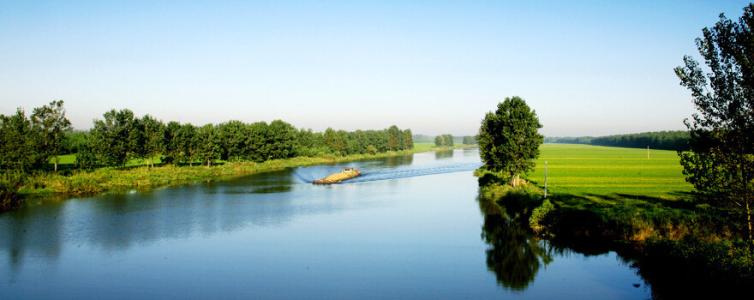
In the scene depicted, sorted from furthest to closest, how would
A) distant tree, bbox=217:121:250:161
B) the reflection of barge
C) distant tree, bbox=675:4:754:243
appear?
distant tree, bbox=217:121:250:161
the reflection of barge
distant tree, bbox=675:4:754:243

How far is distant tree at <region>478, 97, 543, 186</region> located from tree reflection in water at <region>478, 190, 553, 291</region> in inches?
503

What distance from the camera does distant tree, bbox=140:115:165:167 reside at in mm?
73938

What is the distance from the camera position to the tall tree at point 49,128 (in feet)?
204

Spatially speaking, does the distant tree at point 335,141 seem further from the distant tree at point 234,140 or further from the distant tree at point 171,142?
the distant tree at point 171,142

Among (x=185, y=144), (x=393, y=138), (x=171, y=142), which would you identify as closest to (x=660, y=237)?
(x=171, y=142)

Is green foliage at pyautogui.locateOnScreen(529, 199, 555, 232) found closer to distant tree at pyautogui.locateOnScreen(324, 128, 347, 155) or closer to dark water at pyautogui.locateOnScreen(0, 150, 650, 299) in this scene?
dark water at pyautogui.locateOnScreen(0, 150, 650, 299)

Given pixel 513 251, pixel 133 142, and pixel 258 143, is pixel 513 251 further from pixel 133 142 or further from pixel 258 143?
pixel 258 143

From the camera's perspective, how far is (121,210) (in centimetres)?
4294

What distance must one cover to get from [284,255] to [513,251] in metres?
13.7

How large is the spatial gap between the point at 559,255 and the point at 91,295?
2416 centimetres

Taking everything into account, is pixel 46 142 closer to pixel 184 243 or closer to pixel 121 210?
pixel 121 210

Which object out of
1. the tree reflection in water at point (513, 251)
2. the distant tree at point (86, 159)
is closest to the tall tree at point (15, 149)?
the distant tree at point (86, 159)

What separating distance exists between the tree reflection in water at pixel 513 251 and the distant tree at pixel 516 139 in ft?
41.9

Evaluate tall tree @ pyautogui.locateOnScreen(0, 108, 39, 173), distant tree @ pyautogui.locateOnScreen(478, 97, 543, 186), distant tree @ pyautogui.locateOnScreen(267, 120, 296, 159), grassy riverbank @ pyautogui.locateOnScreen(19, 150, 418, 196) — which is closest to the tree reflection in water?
distant tree @ pyautogui.locateOnScreen(478, 97, 543, 186)
